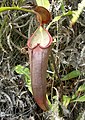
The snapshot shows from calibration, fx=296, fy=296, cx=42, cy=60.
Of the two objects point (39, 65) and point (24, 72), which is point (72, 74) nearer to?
point (24, 72)

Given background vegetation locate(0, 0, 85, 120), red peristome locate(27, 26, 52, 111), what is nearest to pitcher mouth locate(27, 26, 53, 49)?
red peristome locate(27, 26, 52, 111)

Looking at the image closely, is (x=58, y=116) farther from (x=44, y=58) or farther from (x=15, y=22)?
(x=15, y=22)

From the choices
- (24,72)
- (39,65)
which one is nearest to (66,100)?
(24,72)

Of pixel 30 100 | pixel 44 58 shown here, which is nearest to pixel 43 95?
pixel 44 58

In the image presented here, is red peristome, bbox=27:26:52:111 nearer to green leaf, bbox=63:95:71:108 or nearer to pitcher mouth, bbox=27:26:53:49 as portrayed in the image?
pitcher mouth, bbox=27:26:53:49

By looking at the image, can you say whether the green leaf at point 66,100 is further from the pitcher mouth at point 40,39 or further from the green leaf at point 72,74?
the pitcher mouth at point 40,39

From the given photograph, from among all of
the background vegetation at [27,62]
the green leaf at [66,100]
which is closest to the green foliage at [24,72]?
the background vegetation at [27,62]

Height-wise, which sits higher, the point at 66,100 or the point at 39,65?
the point at 39,65

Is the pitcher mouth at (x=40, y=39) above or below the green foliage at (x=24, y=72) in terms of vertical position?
above
